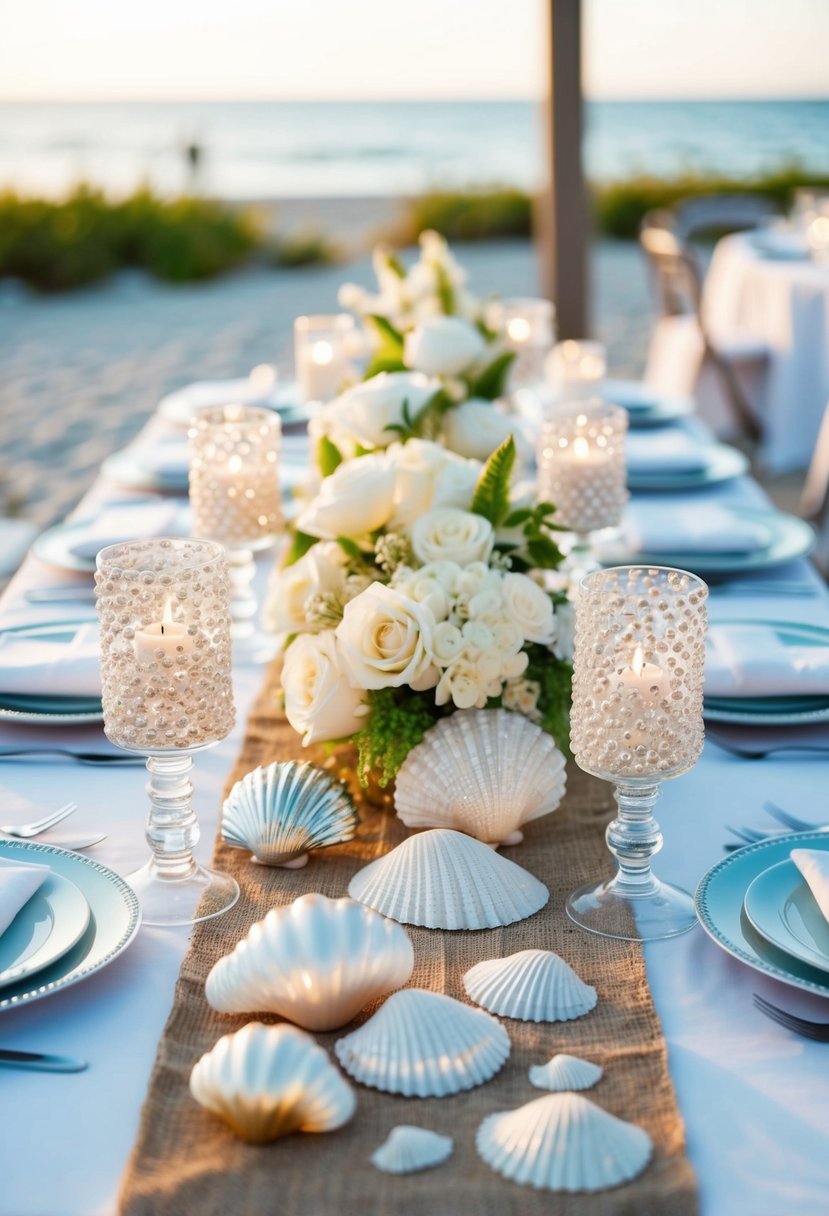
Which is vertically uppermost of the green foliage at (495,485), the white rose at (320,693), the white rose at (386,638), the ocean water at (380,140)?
the ocean water at (380,140)

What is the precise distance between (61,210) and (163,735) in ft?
35.7

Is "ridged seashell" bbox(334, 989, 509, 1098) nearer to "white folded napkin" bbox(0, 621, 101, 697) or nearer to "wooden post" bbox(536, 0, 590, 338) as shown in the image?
"white folded napkin" bbox(0, 621, 101, 697)

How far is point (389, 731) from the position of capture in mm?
1065

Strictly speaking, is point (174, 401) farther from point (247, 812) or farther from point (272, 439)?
point (247, 812)

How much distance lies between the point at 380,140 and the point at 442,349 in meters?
22.8

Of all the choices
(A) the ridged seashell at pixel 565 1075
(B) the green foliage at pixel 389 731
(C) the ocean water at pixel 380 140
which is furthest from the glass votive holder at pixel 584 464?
(C) the ocean water at pixel 380 140

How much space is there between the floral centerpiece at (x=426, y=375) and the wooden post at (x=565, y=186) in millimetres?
1932

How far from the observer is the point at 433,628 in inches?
41.0

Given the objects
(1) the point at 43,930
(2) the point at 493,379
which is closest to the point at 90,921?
(1) the point at 43,930

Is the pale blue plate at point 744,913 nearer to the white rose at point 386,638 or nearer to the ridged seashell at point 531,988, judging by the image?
the ridged seashell at point 531,988

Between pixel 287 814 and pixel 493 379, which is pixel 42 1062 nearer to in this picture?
pixel 287 814

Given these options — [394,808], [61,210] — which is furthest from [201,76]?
[394,808]

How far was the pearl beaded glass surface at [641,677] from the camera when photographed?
0.89 m

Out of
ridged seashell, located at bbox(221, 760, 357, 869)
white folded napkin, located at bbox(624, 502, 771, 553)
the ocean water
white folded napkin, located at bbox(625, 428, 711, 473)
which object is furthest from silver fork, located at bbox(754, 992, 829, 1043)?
the ocean water
